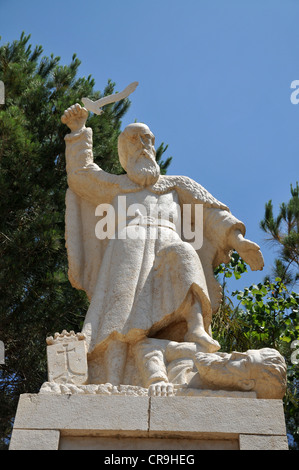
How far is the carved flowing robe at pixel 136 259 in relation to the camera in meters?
4.63

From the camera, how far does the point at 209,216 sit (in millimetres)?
5402

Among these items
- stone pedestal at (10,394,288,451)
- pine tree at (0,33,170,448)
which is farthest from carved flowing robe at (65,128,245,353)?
pine tree at (0,33,170,448)

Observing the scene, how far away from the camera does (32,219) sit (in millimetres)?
9008

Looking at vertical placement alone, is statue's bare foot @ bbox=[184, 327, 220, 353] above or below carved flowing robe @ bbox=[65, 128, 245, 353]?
below

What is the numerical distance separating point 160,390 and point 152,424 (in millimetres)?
320

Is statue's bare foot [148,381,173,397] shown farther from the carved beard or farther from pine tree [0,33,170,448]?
pine tree [0,33,170,448]

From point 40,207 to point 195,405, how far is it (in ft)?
19.4

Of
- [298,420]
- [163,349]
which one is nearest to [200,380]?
[163,349]

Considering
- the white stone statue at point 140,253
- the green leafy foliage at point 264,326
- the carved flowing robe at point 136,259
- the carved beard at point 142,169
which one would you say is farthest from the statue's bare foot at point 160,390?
the green leafy foliage at point 264,326

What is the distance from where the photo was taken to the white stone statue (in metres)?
4.59

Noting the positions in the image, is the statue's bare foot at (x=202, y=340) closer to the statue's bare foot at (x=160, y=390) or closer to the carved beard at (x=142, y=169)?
the statue's bare foot at (x=160, y=390)

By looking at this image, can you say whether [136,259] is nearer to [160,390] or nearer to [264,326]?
[160,390]

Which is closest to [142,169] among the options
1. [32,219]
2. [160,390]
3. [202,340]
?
[202,340]

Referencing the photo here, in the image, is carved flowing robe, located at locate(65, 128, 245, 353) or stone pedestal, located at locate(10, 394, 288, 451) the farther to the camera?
carved flowing robe, located at locate(65, 128, 245, 353)
